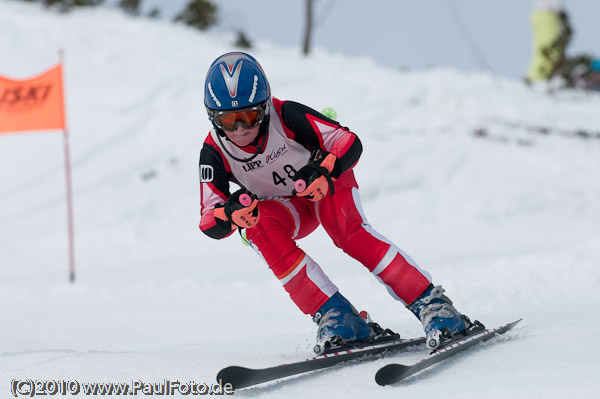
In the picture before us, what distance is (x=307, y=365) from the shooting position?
10.6 feet

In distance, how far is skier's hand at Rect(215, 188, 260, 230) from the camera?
3279 millimetres

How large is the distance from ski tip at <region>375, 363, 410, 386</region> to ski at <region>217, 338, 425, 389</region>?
45cm

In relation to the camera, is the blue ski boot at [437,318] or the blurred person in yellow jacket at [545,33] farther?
the blurred person in yellow jacket at [545,33]

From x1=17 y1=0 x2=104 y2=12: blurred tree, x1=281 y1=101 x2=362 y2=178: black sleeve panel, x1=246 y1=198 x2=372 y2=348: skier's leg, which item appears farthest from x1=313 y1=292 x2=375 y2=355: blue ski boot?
x1=17 y1=0 x2=104 y2=12: blurred tree

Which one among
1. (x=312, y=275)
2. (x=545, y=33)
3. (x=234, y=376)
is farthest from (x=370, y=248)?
(x=545, y=33)

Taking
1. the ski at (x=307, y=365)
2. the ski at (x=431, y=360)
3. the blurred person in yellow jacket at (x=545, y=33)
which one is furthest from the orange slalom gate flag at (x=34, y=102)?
the blurred person in yellow jacket at (x=545, y=33)

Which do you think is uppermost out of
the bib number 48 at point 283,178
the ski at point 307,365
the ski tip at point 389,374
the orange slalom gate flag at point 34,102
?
the orange slalom gate flag at point 34,102

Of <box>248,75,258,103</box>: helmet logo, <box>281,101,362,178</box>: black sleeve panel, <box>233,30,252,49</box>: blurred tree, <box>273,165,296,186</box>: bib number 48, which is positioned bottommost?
<box>273,165,296,186</box>: bib number 48

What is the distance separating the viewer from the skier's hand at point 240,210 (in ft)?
10.8

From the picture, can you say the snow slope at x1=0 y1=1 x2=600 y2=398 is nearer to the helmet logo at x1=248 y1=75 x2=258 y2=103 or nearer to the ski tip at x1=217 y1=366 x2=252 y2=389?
the ski tip at x1=217 y1=366 x2=252 y2=389

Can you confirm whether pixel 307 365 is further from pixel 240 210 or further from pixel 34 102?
pixel 34 102

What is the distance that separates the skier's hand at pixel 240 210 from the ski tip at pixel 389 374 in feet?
3.16

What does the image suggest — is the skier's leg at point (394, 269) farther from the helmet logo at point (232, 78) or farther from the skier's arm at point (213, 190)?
the helmet logo at point (232, 78)

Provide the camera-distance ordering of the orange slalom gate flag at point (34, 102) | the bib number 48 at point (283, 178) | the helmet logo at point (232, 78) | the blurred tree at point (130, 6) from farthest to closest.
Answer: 1. the blurred tree at point (130, 6)
2. the orange slalom gate flag at point (34, 102)
3. the bib number 48 at point (283, 178)
4. the helmet logo at point (232, 78)
